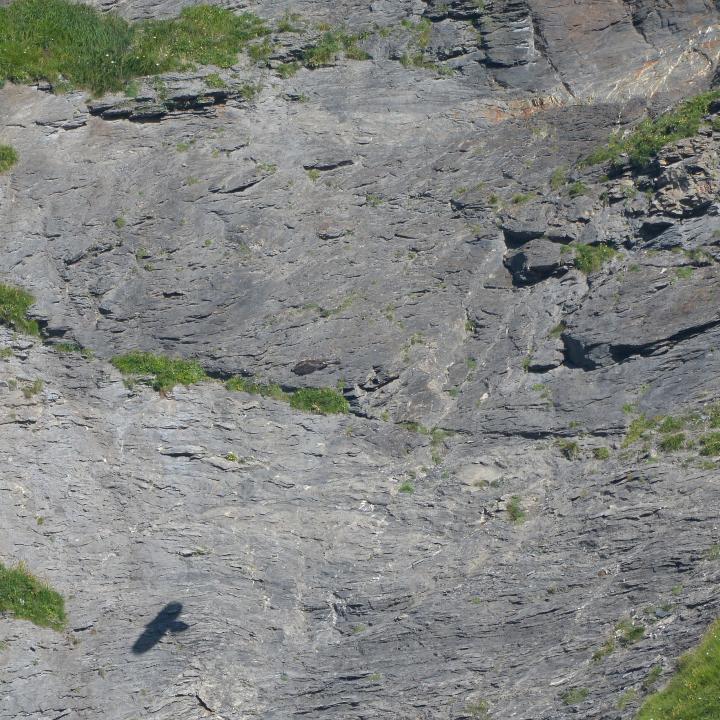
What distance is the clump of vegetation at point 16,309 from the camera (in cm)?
1521

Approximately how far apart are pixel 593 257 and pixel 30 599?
907 centimetres

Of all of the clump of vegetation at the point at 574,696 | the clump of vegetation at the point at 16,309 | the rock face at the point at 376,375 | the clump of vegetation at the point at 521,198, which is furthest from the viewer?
the clump of vegetation at the point at 521,198

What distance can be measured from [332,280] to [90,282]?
382cm

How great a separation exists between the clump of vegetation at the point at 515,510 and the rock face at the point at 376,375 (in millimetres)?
36

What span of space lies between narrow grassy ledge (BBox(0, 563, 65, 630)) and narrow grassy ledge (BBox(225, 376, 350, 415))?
3.88 m

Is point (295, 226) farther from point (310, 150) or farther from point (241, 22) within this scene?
point (241, 22)

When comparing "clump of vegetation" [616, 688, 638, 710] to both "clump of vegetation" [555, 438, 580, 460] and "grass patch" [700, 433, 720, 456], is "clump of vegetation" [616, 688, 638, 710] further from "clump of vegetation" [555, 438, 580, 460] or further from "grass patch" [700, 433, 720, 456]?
"clump of vegetation" [555, 438, 580, 460]

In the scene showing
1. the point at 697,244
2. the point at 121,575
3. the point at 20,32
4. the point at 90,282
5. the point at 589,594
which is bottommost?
the point at 121,575

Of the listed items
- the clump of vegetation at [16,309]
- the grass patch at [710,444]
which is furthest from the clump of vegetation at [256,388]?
the grass patch at [710,444]

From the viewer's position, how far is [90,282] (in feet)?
52.2

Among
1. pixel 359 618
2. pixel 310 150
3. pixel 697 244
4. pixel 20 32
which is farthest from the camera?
pixel 20 32

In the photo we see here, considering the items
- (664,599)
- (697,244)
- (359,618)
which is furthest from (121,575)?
(697,244)

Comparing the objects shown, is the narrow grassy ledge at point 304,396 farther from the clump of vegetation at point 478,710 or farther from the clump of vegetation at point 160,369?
the clump of vegetation at point 478,710

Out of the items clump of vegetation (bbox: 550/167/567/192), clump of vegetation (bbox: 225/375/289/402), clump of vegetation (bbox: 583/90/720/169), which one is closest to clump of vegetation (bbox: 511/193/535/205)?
clump of vegetation (bbox: 550/167/567/192)
